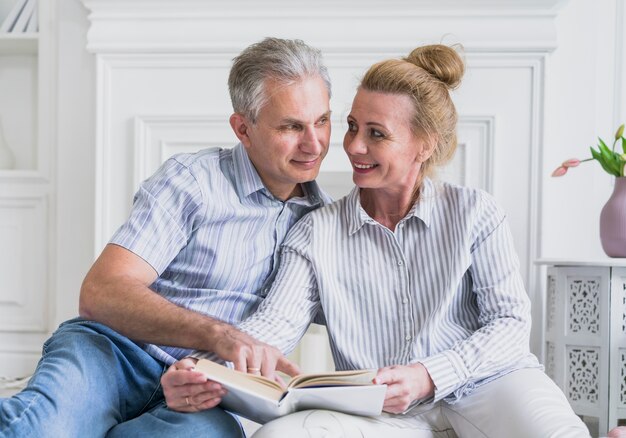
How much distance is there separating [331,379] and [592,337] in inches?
47.5

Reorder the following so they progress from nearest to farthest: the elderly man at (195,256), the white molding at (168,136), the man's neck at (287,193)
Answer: the elderly man at (195,256) → the man's neck at (287,193) → the white molding at (168,136)

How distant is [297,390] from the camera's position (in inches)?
49.8

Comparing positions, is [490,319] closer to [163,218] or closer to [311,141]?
[311,141]

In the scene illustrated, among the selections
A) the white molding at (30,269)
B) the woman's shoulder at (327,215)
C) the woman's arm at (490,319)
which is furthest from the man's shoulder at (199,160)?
the white molding at (30,269)

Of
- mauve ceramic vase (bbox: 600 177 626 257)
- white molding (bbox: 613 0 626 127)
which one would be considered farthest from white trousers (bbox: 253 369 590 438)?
white molding (bbox: 613 0 626 127)

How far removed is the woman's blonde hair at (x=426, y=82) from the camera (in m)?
1.63

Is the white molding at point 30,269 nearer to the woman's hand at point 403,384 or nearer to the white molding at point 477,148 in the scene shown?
the white molding at point 477,148

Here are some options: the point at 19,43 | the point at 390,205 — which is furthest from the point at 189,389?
the point at 19,43

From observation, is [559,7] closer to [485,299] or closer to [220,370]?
[485,299]

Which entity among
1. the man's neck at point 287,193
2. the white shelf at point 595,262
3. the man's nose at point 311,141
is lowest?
the white shelf at point 595,262

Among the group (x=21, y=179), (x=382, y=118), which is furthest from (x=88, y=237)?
(x=382, y=118)

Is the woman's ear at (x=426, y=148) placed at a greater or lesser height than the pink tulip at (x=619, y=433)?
greater

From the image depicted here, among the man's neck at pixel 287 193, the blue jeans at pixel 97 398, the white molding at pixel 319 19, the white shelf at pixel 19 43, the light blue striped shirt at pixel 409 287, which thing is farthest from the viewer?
the white shelf at pixel 19 43

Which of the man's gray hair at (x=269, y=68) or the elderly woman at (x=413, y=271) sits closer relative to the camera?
the elderly woman at (x=413, y=271)
